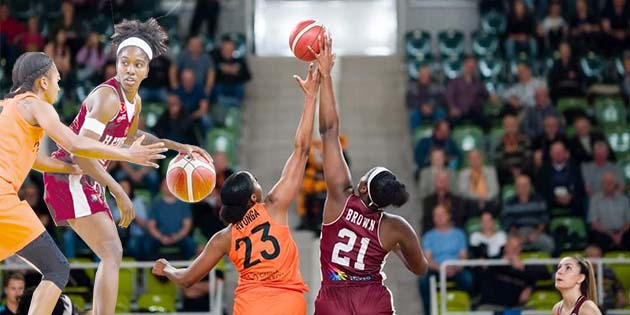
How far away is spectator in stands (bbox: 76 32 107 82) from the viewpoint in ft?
54.9

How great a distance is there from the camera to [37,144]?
7.49m

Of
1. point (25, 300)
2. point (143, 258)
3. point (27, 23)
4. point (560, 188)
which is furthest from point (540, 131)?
point (25, 300)

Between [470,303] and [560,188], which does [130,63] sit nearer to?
[470,303]

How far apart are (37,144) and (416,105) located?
31.2 feet

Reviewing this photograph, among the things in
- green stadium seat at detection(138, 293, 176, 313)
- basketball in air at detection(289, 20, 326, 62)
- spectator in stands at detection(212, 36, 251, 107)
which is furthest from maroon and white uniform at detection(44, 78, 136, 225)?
spectator in stands at detection(212, 36, 251, 107)

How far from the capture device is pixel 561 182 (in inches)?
568

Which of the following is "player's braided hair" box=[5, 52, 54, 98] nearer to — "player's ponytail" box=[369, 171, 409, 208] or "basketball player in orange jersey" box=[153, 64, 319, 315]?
"basketball player in orange jersey" box=[153, 64, 319, 315]

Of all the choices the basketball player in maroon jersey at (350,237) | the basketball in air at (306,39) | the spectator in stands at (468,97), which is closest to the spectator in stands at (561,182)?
the spectator in stands at (468,97)

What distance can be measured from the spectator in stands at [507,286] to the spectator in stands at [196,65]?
533 centimetres

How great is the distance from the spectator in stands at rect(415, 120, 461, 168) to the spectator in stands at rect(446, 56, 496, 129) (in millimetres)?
780

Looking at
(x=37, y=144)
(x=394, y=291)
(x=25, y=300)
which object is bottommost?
(x=394, y=291)

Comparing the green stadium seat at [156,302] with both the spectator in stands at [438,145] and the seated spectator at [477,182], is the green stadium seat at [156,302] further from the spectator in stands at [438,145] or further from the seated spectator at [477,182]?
the spectator in stands at [438,145]

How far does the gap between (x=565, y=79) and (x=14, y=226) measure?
11041mm

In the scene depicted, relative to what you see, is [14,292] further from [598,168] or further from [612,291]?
[598,168]
